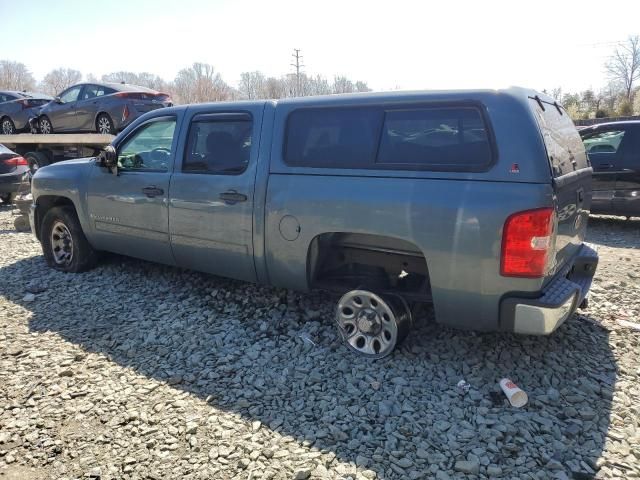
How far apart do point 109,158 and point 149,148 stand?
0.43m

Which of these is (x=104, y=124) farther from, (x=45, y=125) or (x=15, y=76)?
(x=15, y=76)

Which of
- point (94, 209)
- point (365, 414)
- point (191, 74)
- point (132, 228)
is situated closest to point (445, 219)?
point (365, 414)

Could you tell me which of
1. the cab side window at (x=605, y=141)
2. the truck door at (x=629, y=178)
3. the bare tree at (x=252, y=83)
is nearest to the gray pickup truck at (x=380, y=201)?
the truck door at (x=629, y=178)

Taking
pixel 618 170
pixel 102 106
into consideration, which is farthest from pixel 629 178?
pixel 102 106

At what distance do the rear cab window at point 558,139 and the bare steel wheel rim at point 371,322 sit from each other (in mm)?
1402

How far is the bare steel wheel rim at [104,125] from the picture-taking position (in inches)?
489

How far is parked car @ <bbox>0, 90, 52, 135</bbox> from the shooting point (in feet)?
51.2

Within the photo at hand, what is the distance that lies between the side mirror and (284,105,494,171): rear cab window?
6.84 ft

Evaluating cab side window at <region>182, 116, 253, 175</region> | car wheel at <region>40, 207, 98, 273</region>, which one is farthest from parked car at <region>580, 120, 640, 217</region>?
car wheel at <region>40, 207, 98, 273</region>

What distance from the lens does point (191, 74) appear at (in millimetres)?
76188

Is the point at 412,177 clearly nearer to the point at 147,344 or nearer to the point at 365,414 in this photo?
the point at 365,414

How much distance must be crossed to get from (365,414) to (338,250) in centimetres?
130

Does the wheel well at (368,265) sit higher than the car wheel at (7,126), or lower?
lower

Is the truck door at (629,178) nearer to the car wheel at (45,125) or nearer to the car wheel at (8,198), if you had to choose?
the car wheel at (8,198)
